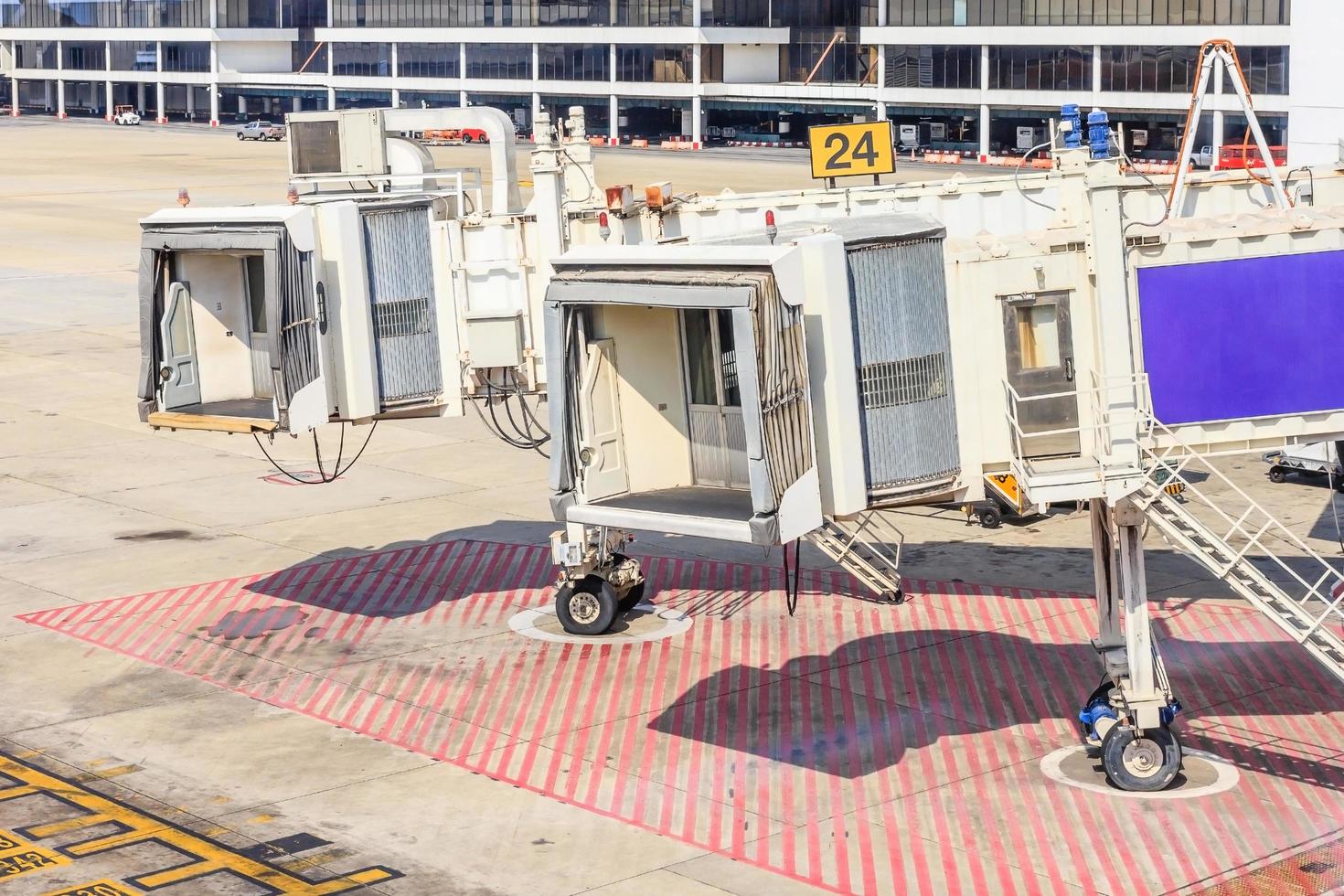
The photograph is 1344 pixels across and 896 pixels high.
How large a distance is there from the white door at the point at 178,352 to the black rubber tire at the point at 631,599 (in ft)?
27.4

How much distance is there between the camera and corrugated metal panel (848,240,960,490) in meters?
23.9

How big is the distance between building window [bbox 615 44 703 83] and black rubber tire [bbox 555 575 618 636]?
162852mm

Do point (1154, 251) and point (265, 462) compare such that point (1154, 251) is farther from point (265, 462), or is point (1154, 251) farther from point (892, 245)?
point (265, 462)

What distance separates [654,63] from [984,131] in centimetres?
4455

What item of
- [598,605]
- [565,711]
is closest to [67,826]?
[565,711]

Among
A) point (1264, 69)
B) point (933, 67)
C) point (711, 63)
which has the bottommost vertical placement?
point (1264, 69)

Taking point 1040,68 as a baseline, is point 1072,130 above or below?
below

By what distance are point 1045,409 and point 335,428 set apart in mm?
33712

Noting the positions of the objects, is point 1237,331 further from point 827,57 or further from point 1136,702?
point 827,57

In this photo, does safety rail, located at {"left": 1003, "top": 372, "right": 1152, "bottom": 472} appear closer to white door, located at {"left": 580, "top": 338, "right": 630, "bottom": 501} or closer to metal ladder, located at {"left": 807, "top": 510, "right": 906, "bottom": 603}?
metal ladder, located at {"left": 807, "top": 510, "right": 906, "bottom": 603}

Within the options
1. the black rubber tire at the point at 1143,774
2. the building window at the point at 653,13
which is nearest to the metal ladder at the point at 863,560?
the black rubber tire at the point at 1143,774

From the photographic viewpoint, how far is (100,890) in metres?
22.2

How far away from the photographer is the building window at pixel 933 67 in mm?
162625

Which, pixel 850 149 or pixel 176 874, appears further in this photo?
pixel 850 149
